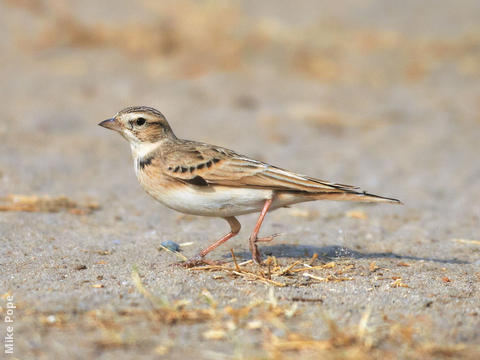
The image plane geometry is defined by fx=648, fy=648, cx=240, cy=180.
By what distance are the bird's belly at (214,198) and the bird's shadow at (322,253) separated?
2.43ft

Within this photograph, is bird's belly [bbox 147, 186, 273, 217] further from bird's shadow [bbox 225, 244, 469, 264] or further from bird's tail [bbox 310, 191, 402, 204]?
bird's shadow [bbox 225, 244, 469, 264]

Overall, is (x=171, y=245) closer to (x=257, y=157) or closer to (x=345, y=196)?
(x=345, y=196)

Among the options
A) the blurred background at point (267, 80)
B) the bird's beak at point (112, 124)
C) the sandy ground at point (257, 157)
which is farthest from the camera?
the blurred background at point (267, 80)

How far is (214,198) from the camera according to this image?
5285 millimetres


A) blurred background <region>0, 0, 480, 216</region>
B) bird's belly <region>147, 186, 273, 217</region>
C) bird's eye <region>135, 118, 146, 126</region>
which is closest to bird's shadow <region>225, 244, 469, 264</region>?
bird's belly <region>147, 186, 273, 217</region>

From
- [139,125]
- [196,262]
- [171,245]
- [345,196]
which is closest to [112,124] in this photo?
[139,125]

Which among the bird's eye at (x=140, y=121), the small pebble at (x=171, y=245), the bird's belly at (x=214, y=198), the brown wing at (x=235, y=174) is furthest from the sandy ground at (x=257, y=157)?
the bird's eye at (x=140, y=121)

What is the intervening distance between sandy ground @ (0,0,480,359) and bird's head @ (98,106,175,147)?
1.04 meters

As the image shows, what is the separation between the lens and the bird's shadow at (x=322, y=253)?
235 inches

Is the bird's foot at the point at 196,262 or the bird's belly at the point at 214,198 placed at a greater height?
the bird's belly at the point at 214,198

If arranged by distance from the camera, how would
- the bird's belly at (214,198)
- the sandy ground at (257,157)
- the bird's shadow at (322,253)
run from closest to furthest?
1. the sandy ground at (257,157)
2. the bird's belly at (214,198)
3. the bird's shadow at (322,253)

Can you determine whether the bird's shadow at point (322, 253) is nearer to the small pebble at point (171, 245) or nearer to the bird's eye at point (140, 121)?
the small pebble at point (171, 245)

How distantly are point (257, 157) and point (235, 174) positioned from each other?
4.77m

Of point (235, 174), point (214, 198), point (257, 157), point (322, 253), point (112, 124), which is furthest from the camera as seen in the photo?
point (257, 157)
